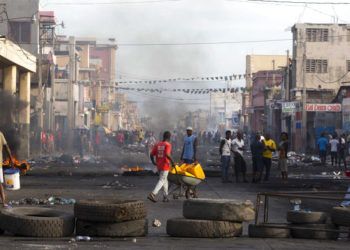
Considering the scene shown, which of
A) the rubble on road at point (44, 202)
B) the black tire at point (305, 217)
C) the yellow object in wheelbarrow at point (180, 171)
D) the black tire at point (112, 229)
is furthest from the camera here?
the yellow object in wheelbarrow at point (180, 171)

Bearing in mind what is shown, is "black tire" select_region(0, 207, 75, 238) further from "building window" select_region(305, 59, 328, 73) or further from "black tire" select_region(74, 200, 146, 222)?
"building window" select_region(305, 59, 328, 73)

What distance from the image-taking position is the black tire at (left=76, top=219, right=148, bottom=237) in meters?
10.9

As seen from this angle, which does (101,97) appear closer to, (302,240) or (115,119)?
(115,119)

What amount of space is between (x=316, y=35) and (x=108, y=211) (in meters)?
62.6

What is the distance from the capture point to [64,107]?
3177 inches

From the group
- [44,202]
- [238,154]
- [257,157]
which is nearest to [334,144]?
[257,157]

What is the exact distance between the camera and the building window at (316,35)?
70750mm

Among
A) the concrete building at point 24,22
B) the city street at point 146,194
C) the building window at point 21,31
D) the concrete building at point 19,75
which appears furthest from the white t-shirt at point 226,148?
the building window at point 21,31

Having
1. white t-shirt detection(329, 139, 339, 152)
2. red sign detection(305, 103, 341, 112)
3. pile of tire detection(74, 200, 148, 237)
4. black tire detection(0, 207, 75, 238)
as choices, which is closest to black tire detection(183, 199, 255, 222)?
pile of tire detection(74, 200, 148, 237)

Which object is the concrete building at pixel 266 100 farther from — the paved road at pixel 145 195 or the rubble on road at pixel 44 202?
the rubble on road at pixel 44 202

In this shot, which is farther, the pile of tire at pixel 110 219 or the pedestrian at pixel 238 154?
the pedestrian at pixel 238 154

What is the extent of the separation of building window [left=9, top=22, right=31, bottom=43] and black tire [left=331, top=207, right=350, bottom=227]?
51.5 metres

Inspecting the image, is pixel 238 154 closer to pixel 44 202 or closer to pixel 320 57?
pixel 44 202

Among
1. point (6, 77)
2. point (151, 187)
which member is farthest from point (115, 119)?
point (151, 187)
